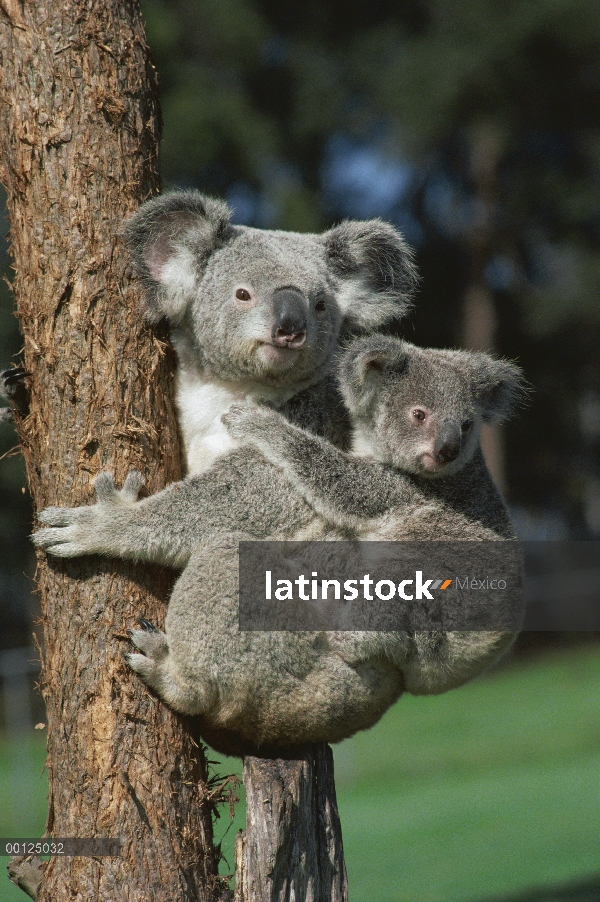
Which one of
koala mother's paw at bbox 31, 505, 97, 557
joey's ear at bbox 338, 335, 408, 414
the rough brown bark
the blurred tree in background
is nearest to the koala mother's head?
joey's ear at bbox 338, 335, 408, 414

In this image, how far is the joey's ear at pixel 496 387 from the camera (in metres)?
4.33

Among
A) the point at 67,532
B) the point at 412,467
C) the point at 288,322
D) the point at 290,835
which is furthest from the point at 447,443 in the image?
the point at 290,835

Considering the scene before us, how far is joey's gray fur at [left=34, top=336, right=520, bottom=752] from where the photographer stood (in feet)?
11.9

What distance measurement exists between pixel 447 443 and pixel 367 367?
19.7 inches

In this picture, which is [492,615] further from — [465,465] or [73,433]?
[73,433]

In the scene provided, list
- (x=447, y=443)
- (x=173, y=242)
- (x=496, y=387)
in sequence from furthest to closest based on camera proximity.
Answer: (x=496, y=387)
(x=173, y=242)
(x=447, y=443)

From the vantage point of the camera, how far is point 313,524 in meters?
3.98

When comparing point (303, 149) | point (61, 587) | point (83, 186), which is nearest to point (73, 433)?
point (61, 587)

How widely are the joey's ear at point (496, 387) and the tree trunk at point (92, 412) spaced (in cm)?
145

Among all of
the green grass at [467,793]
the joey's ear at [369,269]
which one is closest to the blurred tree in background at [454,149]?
the green grass at [467,793]

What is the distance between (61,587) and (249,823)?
1.22 metres

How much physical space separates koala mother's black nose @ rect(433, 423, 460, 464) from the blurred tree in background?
15.7 metres

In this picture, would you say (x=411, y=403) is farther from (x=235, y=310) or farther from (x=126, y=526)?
(x=126, y=526)

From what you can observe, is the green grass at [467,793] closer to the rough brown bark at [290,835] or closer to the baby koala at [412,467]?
the rough brown bark at [290,835]
